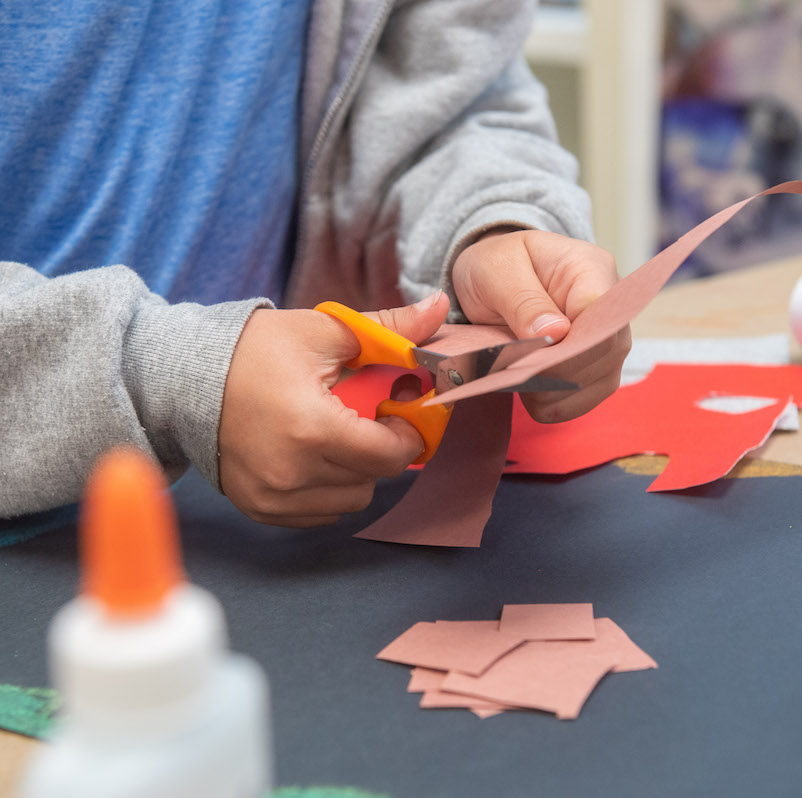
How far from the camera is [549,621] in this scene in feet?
1.22

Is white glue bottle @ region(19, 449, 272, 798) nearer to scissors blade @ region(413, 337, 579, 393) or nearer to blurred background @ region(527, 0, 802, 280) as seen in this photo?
→ scissors blade @ region(413, 337, 579, 393)

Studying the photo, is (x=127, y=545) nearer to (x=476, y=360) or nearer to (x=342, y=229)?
(x=476, y=360)

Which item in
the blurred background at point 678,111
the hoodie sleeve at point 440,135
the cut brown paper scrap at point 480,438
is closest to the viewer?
the cut brown paper scrap at point 480,438

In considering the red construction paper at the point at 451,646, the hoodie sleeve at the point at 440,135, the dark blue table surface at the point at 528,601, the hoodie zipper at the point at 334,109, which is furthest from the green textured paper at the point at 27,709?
the hoodie zipper at the point at 334,109

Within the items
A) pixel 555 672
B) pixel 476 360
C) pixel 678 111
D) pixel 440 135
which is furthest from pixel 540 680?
pixel 678 111

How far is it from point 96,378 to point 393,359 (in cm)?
16

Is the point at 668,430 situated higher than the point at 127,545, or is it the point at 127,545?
the point at 127,545

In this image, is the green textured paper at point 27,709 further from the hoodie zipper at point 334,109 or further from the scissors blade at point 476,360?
the hoodie zipper at point 334,109

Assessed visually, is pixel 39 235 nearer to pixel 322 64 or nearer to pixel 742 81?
pixel 322 64

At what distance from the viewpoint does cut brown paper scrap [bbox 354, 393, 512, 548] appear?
0.46 metres

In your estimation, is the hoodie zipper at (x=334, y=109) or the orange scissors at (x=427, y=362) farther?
the hoodie zipper at (x=334, y=109)

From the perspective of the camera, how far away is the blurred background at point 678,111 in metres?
1.76

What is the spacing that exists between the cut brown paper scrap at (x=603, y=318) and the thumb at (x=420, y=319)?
67 millimetres

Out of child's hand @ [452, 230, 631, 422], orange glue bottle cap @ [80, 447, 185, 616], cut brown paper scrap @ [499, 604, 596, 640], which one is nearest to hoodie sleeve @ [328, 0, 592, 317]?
child's hand @ [452, 230, 631, 422]
